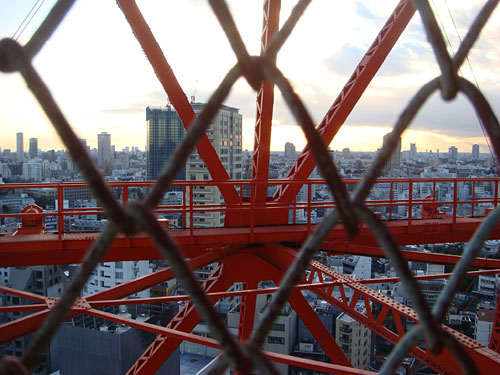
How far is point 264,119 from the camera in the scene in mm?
6770

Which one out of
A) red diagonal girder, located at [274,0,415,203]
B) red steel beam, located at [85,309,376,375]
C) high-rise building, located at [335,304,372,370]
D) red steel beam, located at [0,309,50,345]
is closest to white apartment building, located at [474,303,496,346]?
high-rise building, located at [335,304,372,370]

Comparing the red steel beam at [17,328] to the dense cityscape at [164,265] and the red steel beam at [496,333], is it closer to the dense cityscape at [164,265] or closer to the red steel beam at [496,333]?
the red steel beam at [496,333]

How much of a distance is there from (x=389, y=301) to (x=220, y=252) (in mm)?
2473

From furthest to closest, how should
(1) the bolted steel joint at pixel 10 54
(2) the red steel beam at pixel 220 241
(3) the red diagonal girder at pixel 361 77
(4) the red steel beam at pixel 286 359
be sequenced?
(3) the red diagonal girder at pixel 361 77 < (2) the red steel beam at pixel 220 241 < (4) the red steel beam at pixel 286 359 < (1) the bolted steel joint at pixel 10 54

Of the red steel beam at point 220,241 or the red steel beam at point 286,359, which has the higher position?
the red steel beam at point 220,241

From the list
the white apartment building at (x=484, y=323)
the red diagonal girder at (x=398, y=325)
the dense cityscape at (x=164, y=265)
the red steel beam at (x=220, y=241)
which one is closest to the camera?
the red diagonal girder at (x=398, y=325)

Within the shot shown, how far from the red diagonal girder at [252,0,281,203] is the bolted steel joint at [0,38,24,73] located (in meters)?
5.45

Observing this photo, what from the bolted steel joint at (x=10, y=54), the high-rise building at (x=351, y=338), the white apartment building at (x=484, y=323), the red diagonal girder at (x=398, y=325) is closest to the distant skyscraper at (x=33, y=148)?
the red diagonal girder at (x=398, y=325)

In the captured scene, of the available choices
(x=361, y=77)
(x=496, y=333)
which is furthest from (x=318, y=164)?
(x=496, y=333)

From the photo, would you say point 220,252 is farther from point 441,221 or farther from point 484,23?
point 484,23

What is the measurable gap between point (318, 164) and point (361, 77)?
6.28 m

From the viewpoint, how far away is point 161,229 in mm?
973

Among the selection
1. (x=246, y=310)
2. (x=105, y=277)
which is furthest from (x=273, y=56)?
(x=105, y=277)

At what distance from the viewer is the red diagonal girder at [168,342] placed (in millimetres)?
6012
